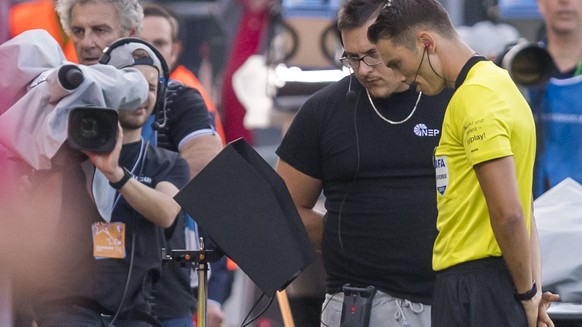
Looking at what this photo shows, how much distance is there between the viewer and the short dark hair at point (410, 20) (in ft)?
15.3

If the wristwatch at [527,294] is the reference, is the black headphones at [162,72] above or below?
above

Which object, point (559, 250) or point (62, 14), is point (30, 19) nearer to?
point (62, 14)

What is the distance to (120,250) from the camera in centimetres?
527

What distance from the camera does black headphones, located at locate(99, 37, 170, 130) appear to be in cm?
539

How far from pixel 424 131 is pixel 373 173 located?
0.78 ft

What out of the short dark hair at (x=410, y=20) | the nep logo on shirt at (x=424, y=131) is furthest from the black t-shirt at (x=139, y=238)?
the short dark hair at (x=410, y=20)

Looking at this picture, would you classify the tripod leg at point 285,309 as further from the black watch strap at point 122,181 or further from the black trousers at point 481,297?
the black trousers at point 481,297

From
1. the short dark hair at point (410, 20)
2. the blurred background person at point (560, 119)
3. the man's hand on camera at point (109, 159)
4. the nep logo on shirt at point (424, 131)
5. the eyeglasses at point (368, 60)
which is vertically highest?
the short dark hair at point (410, 20)

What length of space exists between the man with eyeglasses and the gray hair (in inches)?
32.7

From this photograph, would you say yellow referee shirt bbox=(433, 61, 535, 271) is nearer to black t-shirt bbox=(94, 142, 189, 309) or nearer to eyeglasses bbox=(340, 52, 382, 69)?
eyeglasses bbox=(340, 52, 382, 69)

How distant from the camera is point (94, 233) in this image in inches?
208

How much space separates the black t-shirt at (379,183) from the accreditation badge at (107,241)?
2.50 feet

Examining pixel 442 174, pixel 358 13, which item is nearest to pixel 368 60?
pixel 358 13

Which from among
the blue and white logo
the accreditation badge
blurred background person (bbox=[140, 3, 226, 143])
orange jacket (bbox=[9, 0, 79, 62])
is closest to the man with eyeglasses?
the blue and white logo
